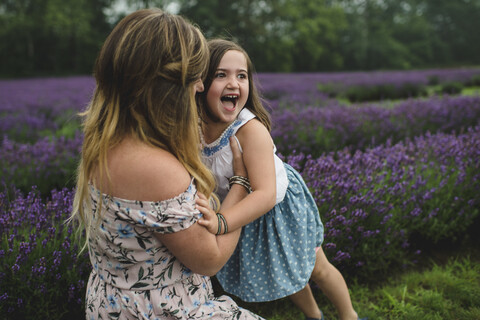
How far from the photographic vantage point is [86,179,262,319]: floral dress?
111 cm

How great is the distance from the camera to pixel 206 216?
3.96ft

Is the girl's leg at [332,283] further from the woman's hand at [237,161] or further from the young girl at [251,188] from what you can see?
the woman's hand at [237,161]

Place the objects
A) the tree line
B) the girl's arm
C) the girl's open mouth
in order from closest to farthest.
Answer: the girl's arm, the girl's open mouth, the tree line

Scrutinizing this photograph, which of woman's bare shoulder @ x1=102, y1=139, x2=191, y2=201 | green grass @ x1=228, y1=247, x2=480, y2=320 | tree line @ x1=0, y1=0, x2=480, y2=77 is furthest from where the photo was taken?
tree line @ x1=0, y1=0, x2=480, y2=77

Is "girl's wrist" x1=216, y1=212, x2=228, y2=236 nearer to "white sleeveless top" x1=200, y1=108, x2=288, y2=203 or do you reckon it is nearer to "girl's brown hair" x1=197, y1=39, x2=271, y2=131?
"white sleeveless top" x1=200, y1=108, x2=288, y2=203

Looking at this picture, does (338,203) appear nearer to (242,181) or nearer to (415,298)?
(415,298)

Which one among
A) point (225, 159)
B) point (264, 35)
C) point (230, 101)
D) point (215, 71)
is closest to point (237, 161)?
point (225, 159)

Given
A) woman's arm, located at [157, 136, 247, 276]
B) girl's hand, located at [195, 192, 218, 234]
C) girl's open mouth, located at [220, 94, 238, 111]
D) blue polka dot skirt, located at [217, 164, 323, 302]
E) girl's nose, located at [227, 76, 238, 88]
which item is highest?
girl's nose, located at [227, 76, 238, 88]

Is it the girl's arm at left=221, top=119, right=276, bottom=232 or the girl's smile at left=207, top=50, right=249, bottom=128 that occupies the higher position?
the girl's smile at left=207, top=50, right=249, bottom=128

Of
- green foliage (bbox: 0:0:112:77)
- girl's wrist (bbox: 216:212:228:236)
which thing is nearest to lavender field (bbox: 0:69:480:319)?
girl's wrist (bbox: 216:212:228:236)

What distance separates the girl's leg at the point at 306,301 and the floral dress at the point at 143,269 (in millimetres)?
565

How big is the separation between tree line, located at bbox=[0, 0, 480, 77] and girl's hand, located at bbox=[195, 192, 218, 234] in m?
27.3

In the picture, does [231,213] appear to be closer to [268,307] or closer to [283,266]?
[283,266]

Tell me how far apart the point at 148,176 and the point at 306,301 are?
1231 millimetres
